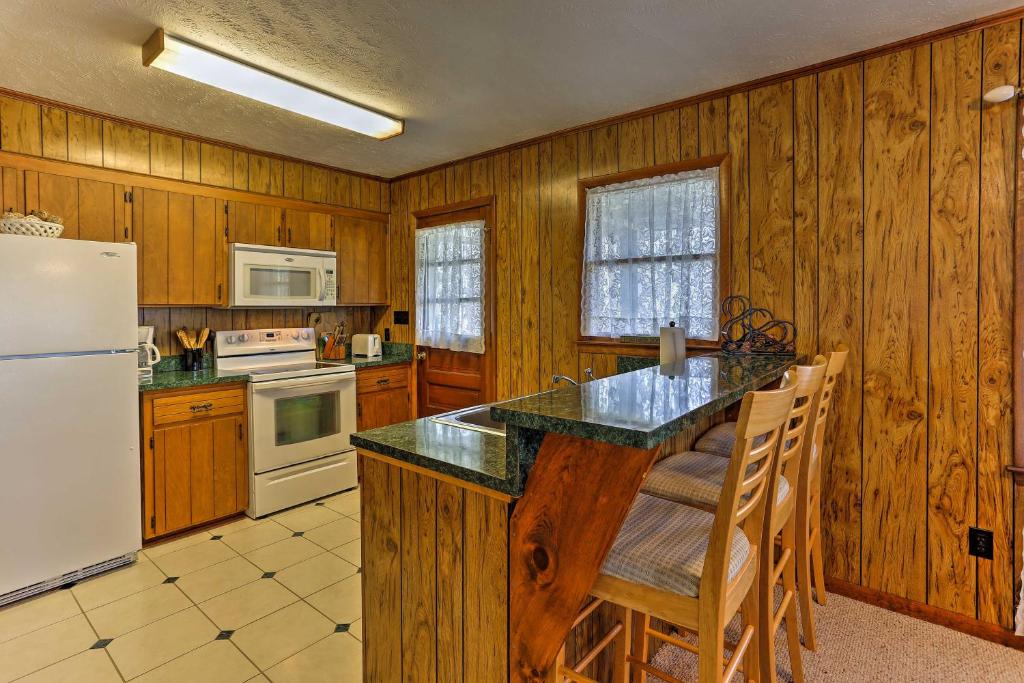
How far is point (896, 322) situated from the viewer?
229 cm

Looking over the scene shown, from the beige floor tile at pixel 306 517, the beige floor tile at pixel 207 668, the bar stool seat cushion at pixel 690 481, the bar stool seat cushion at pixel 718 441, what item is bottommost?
the beige floor tile at pixel 207 668

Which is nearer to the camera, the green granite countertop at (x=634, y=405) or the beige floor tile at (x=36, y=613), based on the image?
the green granite countertop at (x=634, y=405)

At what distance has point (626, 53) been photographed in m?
2.34

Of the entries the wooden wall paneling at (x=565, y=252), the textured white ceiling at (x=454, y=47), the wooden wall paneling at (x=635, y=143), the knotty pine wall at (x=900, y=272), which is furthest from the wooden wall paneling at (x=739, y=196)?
the wooden wall paneling at (x=565, y=252)

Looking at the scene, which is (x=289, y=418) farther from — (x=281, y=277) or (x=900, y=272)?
(x=900, y=272)

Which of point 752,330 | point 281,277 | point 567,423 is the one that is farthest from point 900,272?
point 281,277

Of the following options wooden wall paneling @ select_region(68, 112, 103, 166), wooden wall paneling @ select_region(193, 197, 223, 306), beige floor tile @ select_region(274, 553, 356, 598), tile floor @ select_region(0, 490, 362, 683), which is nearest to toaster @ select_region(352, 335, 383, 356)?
wooden wall paneling @ select_region(193, 197, 223, 306)

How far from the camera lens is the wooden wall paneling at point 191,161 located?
11.1 feet

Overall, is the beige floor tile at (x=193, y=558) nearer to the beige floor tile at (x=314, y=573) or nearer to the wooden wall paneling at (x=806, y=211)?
the beige floor tile at (x=314, y=573)

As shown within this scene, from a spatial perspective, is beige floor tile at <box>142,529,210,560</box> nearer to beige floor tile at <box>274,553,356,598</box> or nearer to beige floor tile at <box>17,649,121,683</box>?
beige floor tile at <box>274,553,356,598</box>

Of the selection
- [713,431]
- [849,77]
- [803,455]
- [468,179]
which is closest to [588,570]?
[803,455]

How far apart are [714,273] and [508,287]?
57.5 inches

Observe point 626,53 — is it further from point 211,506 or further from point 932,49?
point 211,506

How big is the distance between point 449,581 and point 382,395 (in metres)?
2.88
